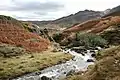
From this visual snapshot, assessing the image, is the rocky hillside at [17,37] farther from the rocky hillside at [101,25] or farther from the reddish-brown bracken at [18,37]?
the rocky hillside at [101,25]

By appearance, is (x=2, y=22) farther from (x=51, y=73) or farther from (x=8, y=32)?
(x=51, y=73)

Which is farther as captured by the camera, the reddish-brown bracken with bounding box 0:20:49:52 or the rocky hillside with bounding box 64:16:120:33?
the rocky hillside with bounding box 64:16:120:33

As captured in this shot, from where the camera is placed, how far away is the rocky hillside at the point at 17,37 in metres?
60.5

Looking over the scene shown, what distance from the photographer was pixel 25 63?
47.3 meters

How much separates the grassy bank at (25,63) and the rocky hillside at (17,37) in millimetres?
5565

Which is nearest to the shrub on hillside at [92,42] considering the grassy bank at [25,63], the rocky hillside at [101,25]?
the grassy bank at [25,63]

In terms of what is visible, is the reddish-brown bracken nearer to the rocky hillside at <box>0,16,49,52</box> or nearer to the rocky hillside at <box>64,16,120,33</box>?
the rocky hillside at <box>0,16,49,52</box>

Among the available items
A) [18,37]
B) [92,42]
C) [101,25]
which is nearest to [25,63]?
[18,37]

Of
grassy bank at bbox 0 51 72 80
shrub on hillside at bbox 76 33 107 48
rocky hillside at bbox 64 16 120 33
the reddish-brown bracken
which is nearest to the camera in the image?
grassy bank at bbox 0 51 72 80

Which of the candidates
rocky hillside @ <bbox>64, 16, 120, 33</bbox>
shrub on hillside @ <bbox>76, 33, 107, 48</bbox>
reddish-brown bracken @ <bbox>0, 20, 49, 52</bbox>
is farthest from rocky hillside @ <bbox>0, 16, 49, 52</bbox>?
rocky hillside @ <bbox>64, 16, 120, 33</bbox>

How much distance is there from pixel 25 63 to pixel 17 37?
720 inches

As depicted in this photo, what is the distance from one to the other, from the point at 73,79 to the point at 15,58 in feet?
87.7

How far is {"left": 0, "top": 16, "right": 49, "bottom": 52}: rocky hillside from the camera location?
60.5 m

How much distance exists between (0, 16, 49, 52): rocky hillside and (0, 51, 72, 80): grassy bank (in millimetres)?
5565
